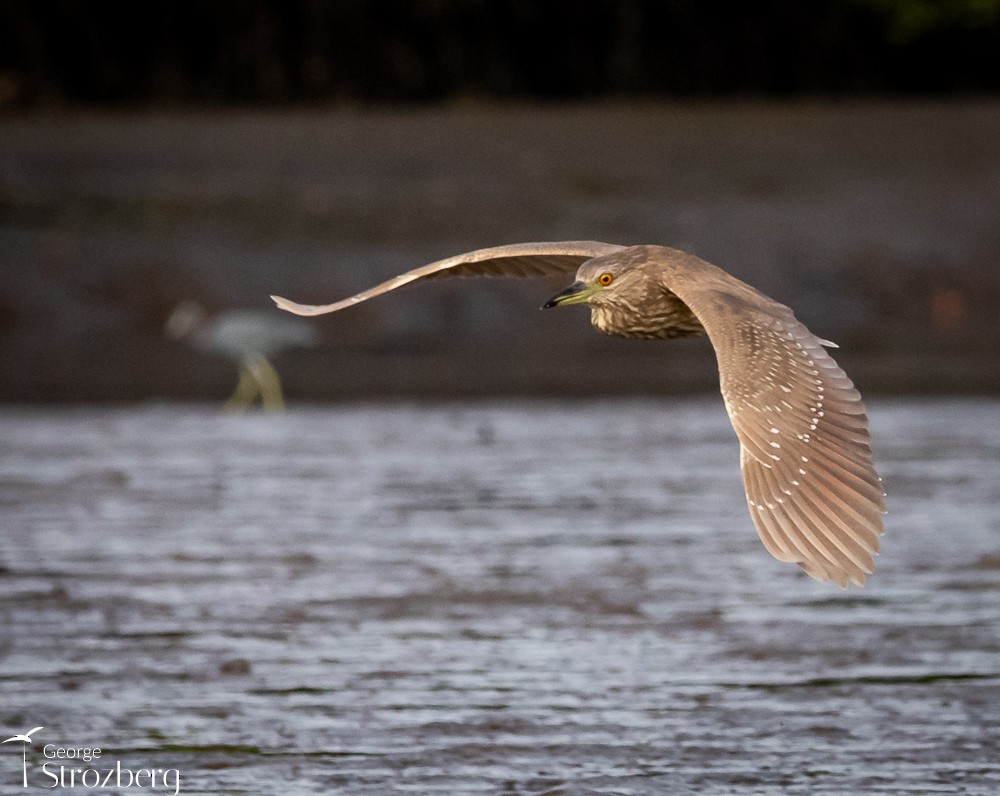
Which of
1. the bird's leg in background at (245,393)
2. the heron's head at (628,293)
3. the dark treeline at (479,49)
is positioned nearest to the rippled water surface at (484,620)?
the heron's head at (628,293)

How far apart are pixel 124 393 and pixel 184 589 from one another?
7750 mm

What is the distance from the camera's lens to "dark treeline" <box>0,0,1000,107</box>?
27062 mm

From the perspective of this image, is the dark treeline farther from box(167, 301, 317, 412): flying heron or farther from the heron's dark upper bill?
the heron's dark upper bill

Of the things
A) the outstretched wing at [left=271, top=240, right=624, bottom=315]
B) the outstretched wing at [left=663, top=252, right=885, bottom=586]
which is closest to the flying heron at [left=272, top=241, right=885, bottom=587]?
the outstretched wing at [left=663, top=252, right=885, bottom=586]

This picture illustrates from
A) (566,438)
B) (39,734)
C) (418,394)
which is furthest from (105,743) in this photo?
(418,394)

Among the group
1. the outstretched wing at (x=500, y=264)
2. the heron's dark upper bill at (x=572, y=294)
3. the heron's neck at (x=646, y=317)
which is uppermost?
the outstretched wing at (x=500, y=264)

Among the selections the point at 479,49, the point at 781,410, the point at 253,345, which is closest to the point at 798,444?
the point at 781,410

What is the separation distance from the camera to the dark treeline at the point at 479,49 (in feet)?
88.8

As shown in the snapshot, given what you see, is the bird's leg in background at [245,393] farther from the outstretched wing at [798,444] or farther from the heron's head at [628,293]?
the outstretched wing at [798,444]

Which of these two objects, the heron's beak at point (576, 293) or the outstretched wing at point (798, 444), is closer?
the outstretched wing at point (798, 444)

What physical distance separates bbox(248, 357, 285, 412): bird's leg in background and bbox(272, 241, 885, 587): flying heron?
10.4 metres

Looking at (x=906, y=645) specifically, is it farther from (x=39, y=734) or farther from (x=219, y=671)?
(x=39, y=734)

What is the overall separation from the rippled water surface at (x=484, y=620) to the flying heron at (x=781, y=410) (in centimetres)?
132

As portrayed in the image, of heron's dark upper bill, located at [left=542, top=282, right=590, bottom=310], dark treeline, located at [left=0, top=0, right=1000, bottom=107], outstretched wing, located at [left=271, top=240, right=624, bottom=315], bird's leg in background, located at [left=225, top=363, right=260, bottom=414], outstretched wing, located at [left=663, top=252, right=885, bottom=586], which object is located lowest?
bird's leg in background, located at [left=225, top=363, right=260, bottom=414]
